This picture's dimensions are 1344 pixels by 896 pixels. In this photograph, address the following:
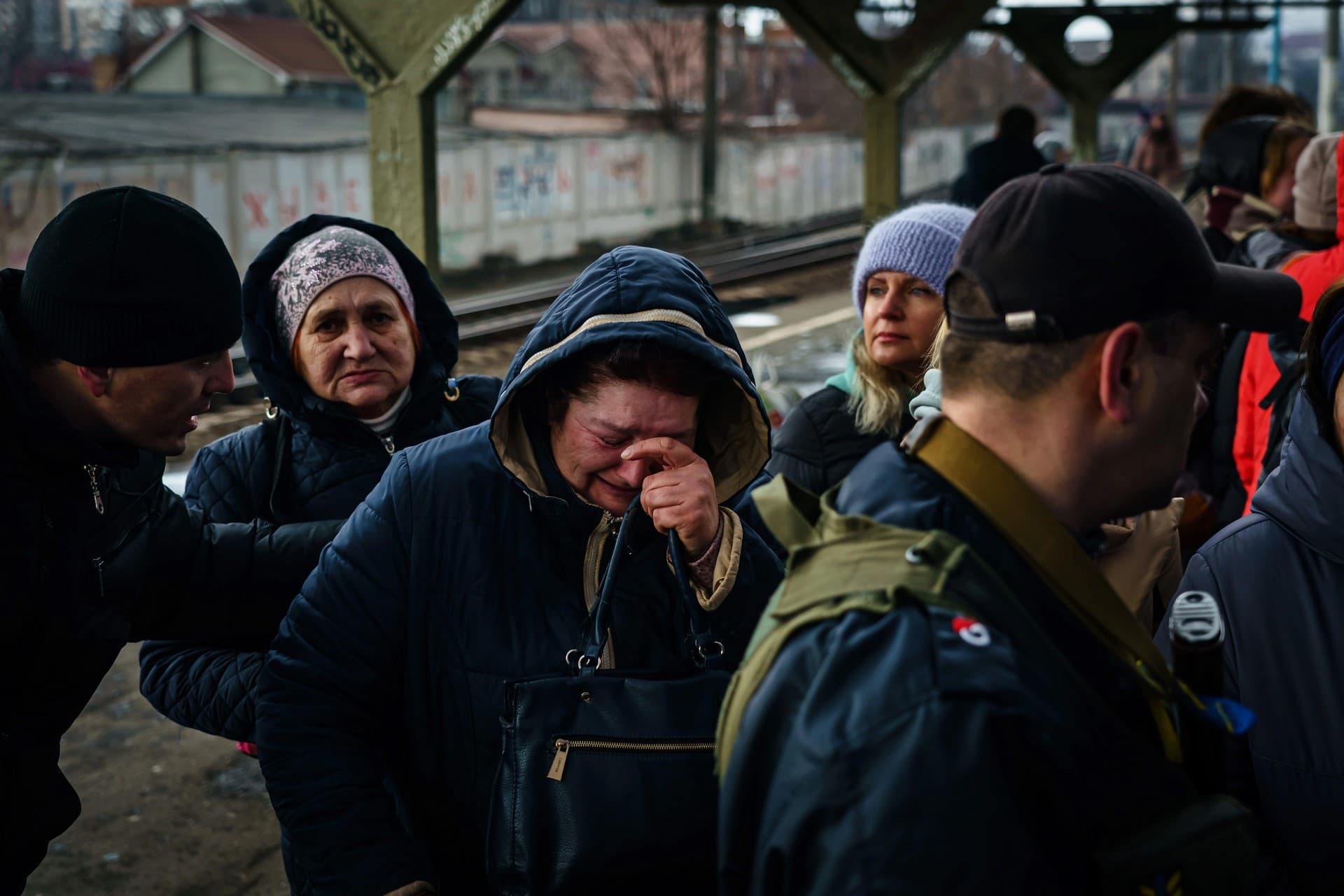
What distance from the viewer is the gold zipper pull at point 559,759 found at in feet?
6.95

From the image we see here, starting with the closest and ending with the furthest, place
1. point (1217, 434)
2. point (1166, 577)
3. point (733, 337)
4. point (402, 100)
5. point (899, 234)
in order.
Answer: point (733, 337)
point (1166, 577)
point (899, 234)
point (1217, 434)
point (402, 100)

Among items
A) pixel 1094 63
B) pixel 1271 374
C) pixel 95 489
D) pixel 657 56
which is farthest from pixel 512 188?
pixel 95 489

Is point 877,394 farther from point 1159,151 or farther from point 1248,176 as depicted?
point 1159,151

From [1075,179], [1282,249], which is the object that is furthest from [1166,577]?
[1282,249]

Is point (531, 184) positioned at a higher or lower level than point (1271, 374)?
higher

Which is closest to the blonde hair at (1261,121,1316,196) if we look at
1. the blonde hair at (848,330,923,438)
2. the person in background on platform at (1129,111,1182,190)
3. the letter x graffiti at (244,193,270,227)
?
the blonde hair at (848,330,923,438)

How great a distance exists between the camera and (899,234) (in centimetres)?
398

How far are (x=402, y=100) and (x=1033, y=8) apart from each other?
13.5 m

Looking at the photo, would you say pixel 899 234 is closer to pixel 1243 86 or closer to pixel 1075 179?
pixel 1075 179

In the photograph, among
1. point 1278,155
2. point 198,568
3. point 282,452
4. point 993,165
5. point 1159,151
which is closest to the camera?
point 198,568

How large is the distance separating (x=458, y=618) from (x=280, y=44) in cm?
4231

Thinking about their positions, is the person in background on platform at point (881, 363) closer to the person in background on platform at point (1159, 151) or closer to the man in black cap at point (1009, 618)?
the man in black cap at point (1009, 618)

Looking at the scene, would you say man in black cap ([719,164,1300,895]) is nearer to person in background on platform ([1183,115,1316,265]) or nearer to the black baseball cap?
the black baseball cap

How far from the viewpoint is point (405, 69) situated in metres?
6.50
